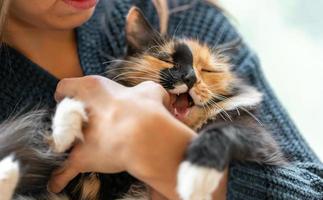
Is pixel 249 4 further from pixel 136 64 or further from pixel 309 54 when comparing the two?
pixel 136 64

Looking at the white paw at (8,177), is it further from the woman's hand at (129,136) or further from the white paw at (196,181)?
the white paw at (196,181)

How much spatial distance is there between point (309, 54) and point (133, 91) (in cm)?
94

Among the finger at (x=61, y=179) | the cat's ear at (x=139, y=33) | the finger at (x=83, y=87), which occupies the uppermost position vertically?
the cat's ear at (x=139, y=33)

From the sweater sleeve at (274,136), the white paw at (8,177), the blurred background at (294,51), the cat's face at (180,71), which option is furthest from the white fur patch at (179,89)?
the blurred background at (294,51)

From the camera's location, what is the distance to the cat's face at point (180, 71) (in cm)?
122

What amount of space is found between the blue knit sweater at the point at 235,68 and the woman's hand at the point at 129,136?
136 mm

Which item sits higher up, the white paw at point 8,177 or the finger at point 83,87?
the finger at point 83,87

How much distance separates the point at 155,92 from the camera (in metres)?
1.12

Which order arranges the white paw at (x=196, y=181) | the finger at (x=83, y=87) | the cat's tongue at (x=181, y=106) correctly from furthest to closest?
the cat's tongue at (x=181, y=106)
the finger at (x=83, y=87)
the white paw at (x=196, y=181)

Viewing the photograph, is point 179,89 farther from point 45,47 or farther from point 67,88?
point 45,47

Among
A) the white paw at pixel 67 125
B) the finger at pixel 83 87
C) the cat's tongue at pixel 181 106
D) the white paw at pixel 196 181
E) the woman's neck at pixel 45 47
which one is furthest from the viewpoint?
the woman's neck at pixel 45 47

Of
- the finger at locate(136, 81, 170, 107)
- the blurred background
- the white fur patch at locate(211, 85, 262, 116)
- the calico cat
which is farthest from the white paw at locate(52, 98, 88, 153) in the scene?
the blurred background

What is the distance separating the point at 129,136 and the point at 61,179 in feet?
0.70

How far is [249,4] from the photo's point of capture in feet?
6.30
